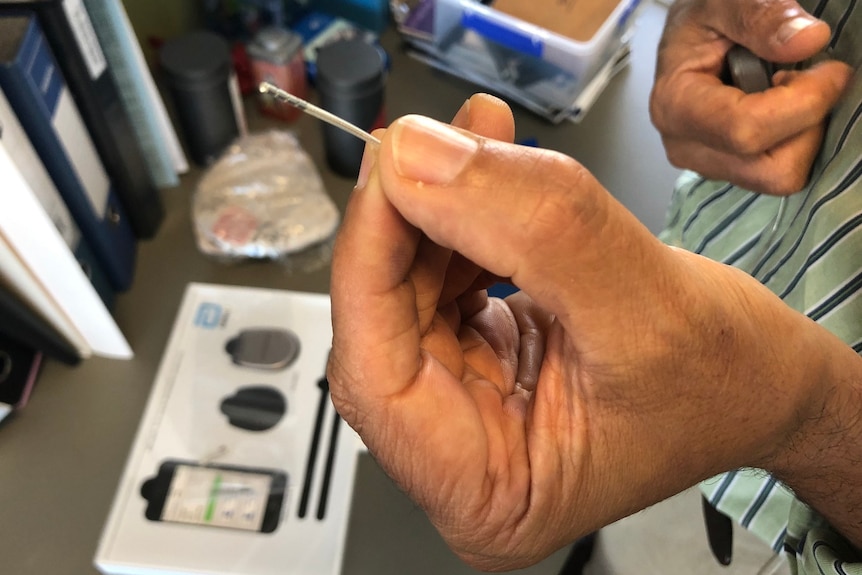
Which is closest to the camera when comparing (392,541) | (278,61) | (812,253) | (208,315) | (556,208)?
(556,208)

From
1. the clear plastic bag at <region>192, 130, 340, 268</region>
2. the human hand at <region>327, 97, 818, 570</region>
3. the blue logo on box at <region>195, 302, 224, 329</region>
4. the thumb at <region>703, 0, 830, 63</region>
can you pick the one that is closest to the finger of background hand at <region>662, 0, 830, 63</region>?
the thumb at <region>703, 0, 830, 63</region>

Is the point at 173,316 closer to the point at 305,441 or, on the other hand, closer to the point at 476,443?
the point at 305,441

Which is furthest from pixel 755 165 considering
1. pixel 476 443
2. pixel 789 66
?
pixel 476 443

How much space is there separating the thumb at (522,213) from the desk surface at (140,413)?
1.20ft

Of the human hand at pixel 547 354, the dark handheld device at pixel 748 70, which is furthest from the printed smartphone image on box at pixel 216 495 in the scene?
the dark handheld device at pixel 748 70

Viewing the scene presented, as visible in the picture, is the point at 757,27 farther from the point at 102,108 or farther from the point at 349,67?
the point at 102,108

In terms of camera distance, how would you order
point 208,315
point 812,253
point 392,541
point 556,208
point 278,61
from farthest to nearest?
1. point 278,61
2. point 208,315
3. point 392,541
4. point 812,253
5. point 556,208

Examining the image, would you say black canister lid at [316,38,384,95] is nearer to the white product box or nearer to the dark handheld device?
the white product box

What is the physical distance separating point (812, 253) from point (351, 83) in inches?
18.3

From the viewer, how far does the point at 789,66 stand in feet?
1.82

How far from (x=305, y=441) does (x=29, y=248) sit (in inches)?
11.3

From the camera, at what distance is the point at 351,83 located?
70 centimetres

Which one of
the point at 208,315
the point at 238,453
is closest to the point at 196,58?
the point at 208,315

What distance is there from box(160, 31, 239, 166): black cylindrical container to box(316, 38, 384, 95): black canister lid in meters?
0.10
